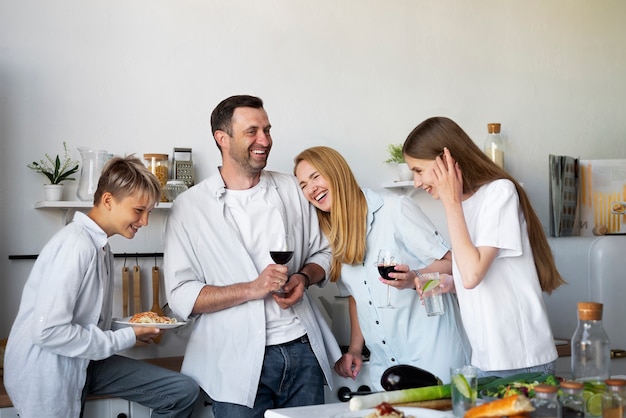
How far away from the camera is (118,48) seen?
3.59 m

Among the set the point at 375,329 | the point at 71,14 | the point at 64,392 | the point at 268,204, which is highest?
the point at 71,14

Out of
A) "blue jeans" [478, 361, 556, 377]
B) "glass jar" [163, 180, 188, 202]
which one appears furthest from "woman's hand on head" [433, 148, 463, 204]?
"glass jar" [163, 180, 188, 202]

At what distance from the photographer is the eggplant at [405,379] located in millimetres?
2119

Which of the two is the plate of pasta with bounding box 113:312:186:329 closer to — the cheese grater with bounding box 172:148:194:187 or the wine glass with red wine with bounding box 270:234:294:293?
the wine glass with red wine with bounding box 270:234:294:293

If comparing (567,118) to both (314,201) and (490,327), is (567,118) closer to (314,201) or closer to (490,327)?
(314,201)

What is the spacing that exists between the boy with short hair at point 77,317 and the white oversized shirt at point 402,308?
27.2 inches

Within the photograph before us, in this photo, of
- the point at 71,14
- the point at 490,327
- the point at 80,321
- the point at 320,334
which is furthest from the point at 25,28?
the point at 490,327

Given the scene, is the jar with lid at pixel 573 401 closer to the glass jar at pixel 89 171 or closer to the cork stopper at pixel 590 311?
the cork stopper at pixel 590 311

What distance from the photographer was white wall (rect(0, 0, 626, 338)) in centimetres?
347

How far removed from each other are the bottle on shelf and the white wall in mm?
119

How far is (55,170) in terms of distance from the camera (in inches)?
134

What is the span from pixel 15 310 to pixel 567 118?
309 cm

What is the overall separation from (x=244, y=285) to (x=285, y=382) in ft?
1.28

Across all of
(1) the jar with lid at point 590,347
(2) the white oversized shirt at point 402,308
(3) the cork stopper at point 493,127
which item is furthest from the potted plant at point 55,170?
(1) the jar with lid at point 590,347
